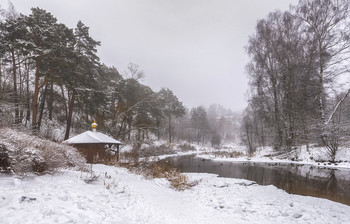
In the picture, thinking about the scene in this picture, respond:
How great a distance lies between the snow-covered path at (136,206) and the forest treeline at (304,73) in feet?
30.7

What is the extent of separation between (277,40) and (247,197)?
17863 mm

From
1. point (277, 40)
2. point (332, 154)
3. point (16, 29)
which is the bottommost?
point (332, 154)

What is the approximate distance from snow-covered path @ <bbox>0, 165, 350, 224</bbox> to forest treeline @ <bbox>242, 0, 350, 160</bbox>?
9.35 metres

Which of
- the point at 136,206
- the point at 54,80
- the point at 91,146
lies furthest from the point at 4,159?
the point at 54,80

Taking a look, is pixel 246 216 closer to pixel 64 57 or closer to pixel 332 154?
pixel 332 154

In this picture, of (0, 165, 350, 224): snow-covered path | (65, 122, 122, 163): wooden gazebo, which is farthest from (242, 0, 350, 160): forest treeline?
(65, 122, 122, 163): wooden gazebo

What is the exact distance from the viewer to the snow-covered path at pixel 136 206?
10.2 ft

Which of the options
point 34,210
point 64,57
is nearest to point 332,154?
point 34,210

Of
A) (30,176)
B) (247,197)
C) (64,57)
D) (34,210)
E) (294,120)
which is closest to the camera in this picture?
(34,210)

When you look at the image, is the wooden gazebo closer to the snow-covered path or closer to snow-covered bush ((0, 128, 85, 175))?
snow-covered bush ((0, 128, 85, 175))

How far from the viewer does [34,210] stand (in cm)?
300

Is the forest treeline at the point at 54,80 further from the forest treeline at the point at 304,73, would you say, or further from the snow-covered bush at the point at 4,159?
the forest treeline at the point at 304,73

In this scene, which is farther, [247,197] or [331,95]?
[331,95]

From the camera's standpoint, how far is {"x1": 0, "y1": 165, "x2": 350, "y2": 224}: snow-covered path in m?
3.11
